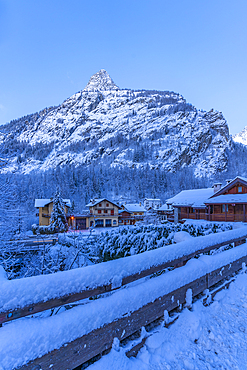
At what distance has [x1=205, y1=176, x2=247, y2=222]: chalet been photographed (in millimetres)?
19062

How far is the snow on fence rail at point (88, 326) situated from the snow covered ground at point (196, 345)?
0.20m

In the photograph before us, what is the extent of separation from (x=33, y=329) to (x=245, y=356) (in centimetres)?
250

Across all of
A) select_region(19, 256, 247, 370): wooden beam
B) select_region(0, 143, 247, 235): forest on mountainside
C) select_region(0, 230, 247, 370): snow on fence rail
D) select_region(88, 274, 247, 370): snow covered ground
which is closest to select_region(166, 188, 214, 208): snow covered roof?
select_region(88, 274, 247, 370): snow covered ground

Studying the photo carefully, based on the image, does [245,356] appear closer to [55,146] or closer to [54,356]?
[54,356]

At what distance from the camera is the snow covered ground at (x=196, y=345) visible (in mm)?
1985

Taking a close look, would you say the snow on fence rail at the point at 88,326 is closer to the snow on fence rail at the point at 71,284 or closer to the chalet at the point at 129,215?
the snow on fence rail at the point at 71,284

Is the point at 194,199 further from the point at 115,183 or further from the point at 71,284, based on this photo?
the point at 115,183

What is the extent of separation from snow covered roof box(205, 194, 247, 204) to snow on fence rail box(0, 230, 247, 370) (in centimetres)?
1885

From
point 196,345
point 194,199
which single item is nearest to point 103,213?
point 194,199

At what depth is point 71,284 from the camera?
1.72 meters

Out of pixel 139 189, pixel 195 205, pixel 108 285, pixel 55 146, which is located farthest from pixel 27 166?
pixel 108 285

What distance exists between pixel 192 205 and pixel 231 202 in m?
5.50

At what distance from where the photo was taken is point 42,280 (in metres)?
1.61

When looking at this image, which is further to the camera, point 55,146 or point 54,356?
point 55,146
